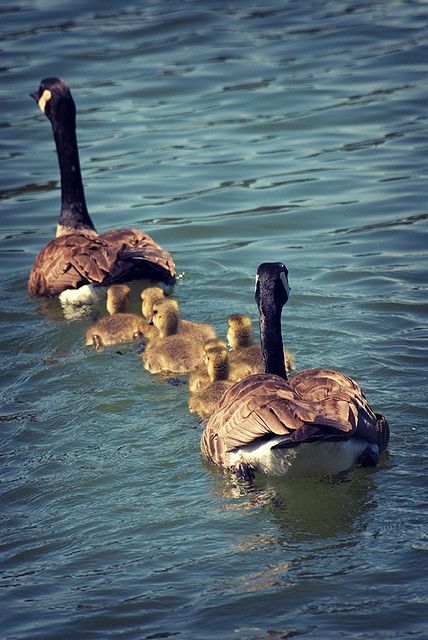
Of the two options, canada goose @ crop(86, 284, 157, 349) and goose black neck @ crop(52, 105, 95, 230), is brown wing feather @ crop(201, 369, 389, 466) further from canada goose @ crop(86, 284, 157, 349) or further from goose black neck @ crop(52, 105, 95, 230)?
goose black neck @ crop(52, 105, 95, 230)

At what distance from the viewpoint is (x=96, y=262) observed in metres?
11.8

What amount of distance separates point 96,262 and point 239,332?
237 centimetres

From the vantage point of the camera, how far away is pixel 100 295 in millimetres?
11961

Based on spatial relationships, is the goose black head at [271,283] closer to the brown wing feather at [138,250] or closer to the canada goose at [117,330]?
the canada goose at [117,330]

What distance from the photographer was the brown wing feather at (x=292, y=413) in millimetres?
7203

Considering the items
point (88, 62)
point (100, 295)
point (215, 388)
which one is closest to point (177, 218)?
point (100, 295)

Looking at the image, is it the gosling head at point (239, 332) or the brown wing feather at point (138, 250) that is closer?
the gosling head at point (239, 332)

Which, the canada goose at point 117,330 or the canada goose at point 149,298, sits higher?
the canada goose at point 149,298

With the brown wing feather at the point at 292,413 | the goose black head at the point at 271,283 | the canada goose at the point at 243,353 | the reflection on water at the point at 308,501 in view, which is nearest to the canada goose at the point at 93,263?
the canada goose at the point at 243,353

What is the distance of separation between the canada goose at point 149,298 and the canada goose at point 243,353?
993 millimetres

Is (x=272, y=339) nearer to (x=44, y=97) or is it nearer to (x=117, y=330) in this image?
(x=117, y=330)

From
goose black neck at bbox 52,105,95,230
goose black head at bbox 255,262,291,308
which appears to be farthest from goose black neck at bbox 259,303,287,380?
goose black neck at bbox 52,105,95,230

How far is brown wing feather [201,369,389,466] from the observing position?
7.20 m

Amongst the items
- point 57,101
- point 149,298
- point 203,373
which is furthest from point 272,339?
point 57,101
